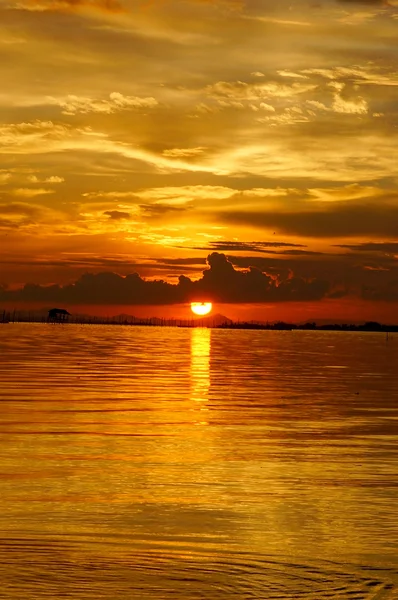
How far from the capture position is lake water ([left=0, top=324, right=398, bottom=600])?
16.4 m

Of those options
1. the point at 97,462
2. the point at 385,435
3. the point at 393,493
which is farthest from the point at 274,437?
the point at 393,493

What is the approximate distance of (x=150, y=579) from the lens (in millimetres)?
16406

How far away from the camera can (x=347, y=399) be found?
56219 mm

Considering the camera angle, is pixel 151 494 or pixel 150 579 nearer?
pixel 150 579

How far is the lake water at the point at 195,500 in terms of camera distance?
1644 cm

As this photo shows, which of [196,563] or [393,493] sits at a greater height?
[393,493]

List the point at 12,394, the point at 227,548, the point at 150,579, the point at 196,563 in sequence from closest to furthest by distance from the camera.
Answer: the point at 150,579 → the point at 196,563 → the point at 227,548 → the point at 12,394

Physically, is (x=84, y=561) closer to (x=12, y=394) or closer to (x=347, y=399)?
(x=12, y=394)

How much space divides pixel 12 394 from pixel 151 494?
2852 centimetres

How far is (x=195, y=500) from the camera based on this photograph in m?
24.0

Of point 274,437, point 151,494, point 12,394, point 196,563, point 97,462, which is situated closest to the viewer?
point 196,563

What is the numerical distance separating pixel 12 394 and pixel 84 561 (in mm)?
35353

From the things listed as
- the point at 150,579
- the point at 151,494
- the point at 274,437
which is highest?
the point at 274,437

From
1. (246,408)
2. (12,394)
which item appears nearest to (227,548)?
(246,408)
